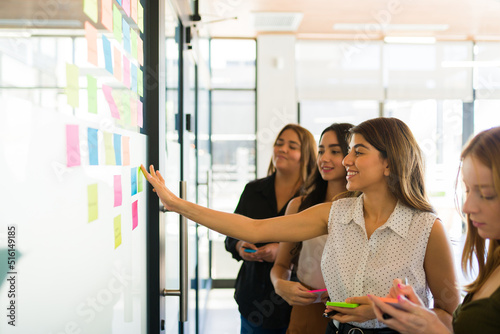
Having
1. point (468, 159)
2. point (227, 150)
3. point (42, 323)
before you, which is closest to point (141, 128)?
point (42, 323)

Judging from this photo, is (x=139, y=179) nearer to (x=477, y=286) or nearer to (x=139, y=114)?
(x=139, y=114)

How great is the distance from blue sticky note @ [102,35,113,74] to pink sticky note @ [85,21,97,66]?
57mm

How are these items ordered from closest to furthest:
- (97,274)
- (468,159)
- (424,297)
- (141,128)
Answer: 1. (97,274)
2. (468,159)
3. (141,128)
4. (424,297)

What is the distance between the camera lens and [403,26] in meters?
5.08

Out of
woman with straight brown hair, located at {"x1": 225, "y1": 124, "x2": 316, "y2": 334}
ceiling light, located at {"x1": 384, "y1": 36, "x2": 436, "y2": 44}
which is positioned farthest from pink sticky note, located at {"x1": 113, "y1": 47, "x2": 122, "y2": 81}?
ceiling light, located at {"x1": 384, "y1": 36, "x2": 436, "y2": 44}

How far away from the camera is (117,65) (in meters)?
0.98

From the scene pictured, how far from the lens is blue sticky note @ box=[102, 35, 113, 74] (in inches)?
34.5

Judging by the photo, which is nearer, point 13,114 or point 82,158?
point 13,114

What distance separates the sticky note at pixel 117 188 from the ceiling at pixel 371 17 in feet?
9.71

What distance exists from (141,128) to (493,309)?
40.3 inches

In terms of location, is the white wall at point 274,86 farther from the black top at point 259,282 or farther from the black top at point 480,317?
the black top at point 480,317

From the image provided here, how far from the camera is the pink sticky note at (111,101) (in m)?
0.90

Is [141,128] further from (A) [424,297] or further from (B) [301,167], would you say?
(B) [301,167]

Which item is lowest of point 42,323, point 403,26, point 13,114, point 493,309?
point 493,309
